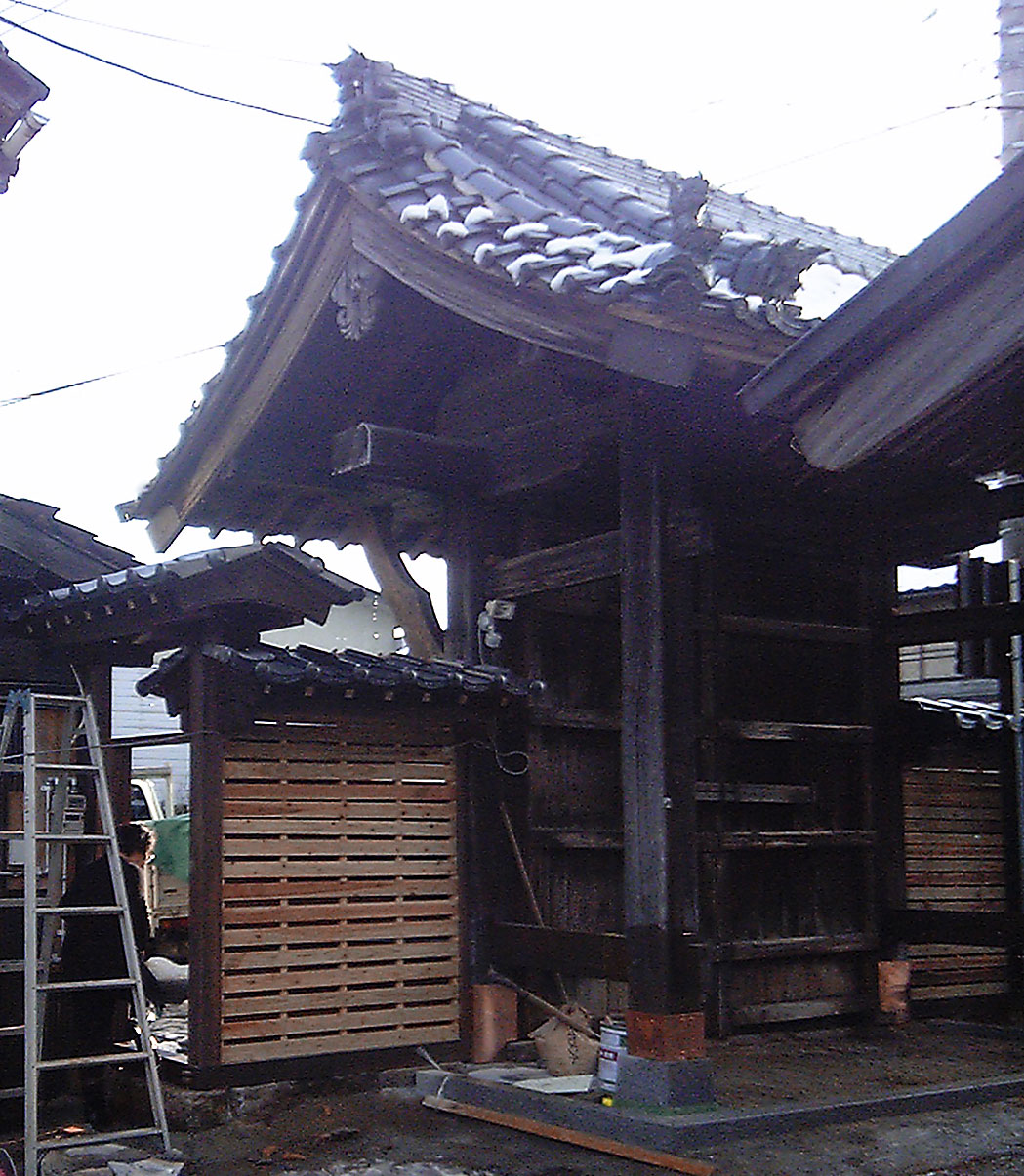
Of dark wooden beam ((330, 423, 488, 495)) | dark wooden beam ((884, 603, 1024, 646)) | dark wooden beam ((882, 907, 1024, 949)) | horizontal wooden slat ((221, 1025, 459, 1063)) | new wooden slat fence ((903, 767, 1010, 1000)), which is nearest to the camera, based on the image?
horizontal wooden slat ((221, 1025, 459, 1063))

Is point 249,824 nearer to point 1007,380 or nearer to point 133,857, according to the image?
point 133,857

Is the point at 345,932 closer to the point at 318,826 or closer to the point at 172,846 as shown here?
the point at 318,826

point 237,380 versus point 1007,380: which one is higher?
point 237,380

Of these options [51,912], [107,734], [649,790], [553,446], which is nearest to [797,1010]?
[649,790]

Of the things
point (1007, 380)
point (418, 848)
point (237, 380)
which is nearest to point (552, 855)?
point (418, 848)

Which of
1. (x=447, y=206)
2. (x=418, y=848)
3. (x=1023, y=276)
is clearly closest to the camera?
(x=1023, y=276)

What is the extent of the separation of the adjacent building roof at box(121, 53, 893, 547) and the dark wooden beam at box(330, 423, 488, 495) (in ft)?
2.13

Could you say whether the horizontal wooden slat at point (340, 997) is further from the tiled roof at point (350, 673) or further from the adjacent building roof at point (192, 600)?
the adjacent building roof at point (192, 600)

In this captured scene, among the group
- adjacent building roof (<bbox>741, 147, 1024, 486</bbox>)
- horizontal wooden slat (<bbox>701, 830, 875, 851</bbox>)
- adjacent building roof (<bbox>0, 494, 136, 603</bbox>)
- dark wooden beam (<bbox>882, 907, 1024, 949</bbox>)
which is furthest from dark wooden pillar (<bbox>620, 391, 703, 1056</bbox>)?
adjacent building roof (<bbox>0, 494, 136, 603</bbox>)

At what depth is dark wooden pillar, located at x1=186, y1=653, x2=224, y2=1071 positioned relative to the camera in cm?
833

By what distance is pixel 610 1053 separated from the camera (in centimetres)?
805

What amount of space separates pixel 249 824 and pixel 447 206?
3.73 m

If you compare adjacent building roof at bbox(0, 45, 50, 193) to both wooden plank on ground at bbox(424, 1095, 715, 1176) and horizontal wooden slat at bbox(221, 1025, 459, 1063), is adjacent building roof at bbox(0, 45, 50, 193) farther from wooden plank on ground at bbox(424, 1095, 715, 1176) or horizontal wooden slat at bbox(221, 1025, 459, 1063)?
wooden plank on ground at bbox(424, 1095, 715, 1176)

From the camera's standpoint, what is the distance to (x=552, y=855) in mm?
9688
